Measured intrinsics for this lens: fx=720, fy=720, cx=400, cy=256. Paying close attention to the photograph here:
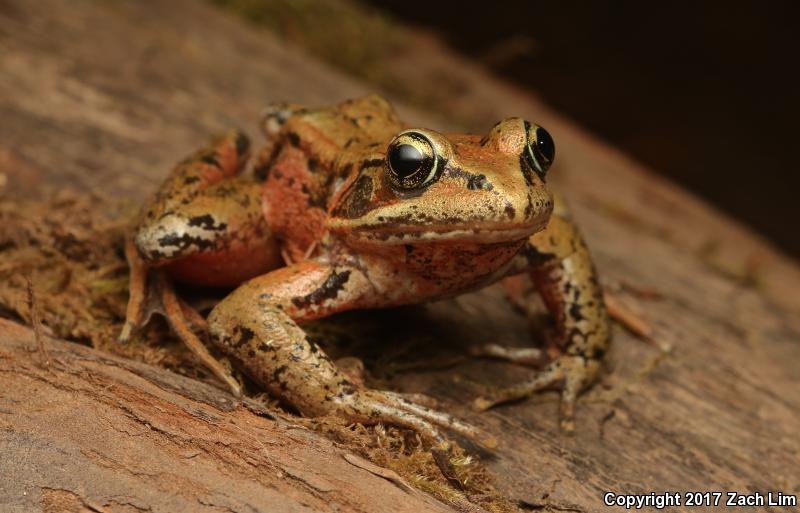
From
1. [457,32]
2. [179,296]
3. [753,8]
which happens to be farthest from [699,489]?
[457,32]

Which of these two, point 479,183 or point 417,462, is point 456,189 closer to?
point 479,183

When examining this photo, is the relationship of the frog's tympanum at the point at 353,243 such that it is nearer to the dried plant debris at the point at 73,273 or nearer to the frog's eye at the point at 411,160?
the frog's eye at the point at 411,160

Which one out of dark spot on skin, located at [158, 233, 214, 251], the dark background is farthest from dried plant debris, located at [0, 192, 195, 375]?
the dark background

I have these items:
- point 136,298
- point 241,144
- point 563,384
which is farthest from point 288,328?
point 241,144

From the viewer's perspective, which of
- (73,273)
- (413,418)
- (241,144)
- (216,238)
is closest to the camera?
Answer: (413,418)

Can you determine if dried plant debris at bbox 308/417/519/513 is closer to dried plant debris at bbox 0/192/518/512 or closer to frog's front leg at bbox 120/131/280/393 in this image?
dried plant debris at bbox 0/192/518/512

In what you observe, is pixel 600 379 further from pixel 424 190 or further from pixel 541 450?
pixel 424 190

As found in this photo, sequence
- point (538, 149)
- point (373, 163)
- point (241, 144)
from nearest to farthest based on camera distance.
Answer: point (538, 149), point (373, 163), point (241, 144)

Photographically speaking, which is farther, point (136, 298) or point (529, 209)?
point (136, 298)

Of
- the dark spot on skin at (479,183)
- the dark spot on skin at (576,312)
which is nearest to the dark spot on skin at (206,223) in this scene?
the dark spot on skin at (479,183)
